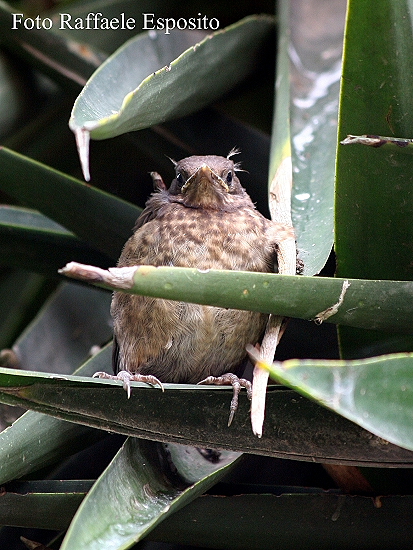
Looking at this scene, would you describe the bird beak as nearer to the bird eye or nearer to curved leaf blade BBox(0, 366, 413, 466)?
the bird eye

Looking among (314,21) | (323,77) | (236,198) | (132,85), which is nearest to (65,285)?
(236,198)

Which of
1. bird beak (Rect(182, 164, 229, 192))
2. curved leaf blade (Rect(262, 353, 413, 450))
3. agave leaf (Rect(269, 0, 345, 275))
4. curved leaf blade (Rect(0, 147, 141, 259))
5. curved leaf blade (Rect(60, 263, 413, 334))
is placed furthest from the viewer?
bird beak (Rect(182, 164, 229, 192))

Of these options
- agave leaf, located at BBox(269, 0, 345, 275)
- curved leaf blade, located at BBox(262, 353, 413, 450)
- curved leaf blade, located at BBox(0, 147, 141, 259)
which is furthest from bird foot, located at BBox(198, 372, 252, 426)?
curved leaf blade, located at BBox(0, 147, 141, 259)

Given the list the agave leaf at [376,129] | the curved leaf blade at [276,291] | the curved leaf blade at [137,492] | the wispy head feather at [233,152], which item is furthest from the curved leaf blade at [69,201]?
the curved leaf blade at [276,291]

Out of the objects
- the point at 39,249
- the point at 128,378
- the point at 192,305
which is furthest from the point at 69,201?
the point at 128,378

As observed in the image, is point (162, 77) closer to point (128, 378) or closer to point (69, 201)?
point (69, 201)

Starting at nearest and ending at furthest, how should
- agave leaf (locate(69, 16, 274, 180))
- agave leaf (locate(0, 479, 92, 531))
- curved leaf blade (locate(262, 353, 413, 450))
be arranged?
curved leaf blade (locate(262, 353, 413, 450)) → agave leaf (locate(69, 16, 274, 180)) → agave leaf (locate(0, 479, 92, 531))

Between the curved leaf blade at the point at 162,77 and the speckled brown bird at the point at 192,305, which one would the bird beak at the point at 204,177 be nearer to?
the speckled brown bird at the point at 192,305
